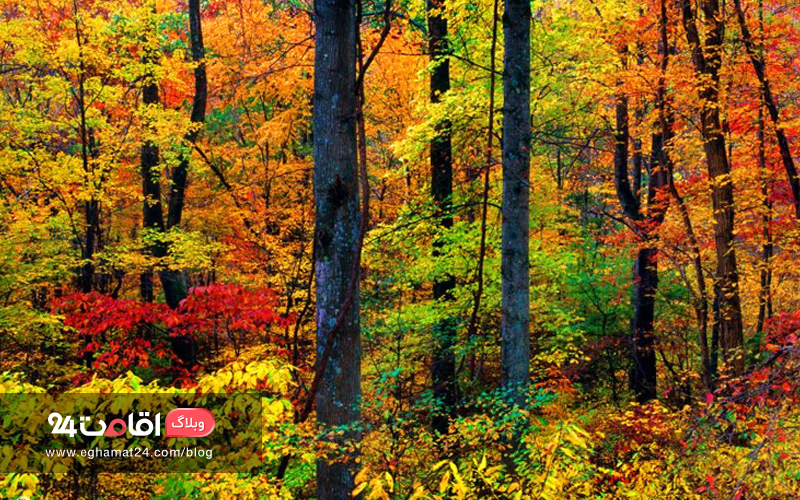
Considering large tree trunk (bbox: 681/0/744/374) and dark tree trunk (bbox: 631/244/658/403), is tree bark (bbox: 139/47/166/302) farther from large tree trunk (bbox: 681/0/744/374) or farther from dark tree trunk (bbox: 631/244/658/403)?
large tree trunk (bbox: 681/0/744/374)

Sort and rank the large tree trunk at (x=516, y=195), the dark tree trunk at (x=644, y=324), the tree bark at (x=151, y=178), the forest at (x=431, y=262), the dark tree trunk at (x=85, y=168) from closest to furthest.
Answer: the forest at (x=431, y=262)
the large tree trunk at (x=516, y=195)
the dark tree trunk at (x=85, y=168)
the dark tree trunk at (x=644, y=324)
the tree bark at (x=151, y=178)

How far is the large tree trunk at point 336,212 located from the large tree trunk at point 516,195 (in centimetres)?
→ 196

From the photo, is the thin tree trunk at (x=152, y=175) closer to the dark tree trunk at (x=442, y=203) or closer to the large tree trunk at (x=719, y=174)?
the dark tree trunk at (x=442, y=203)

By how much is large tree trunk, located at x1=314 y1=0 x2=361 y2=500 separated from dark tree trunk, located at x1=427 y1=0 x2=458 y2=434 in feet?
14.1

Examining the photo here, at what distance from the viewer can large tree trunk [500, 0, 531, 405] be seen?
536cm

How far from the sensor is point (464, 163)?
10.8 metres

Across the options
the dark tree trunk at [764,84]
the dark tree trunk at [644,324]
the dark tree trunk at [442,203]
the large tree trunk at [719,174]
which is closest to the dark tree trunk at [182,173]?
the dark tree trunk at [442,203]

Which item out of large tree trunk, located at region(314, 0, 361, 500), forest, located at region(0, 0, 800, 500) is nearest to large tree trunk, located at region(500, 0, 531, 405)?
forest, located at region(0, 0, 800, 500)

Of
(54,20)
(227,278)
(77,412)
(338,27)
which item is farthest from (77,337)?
(338,27)

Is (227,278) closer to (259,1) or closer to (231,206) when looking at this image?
(231,206)

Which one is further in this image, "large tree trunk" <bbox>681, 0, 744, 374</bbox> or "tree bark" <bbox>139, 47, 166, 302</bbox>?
"tree bark" <bbox>139, 47, 166, 302</bbox>

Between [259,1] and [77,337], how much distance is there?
1114 cm

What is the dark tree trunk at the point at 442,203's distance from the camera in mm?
8812

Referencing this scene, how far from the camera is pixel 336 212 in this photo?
13.5 ft
